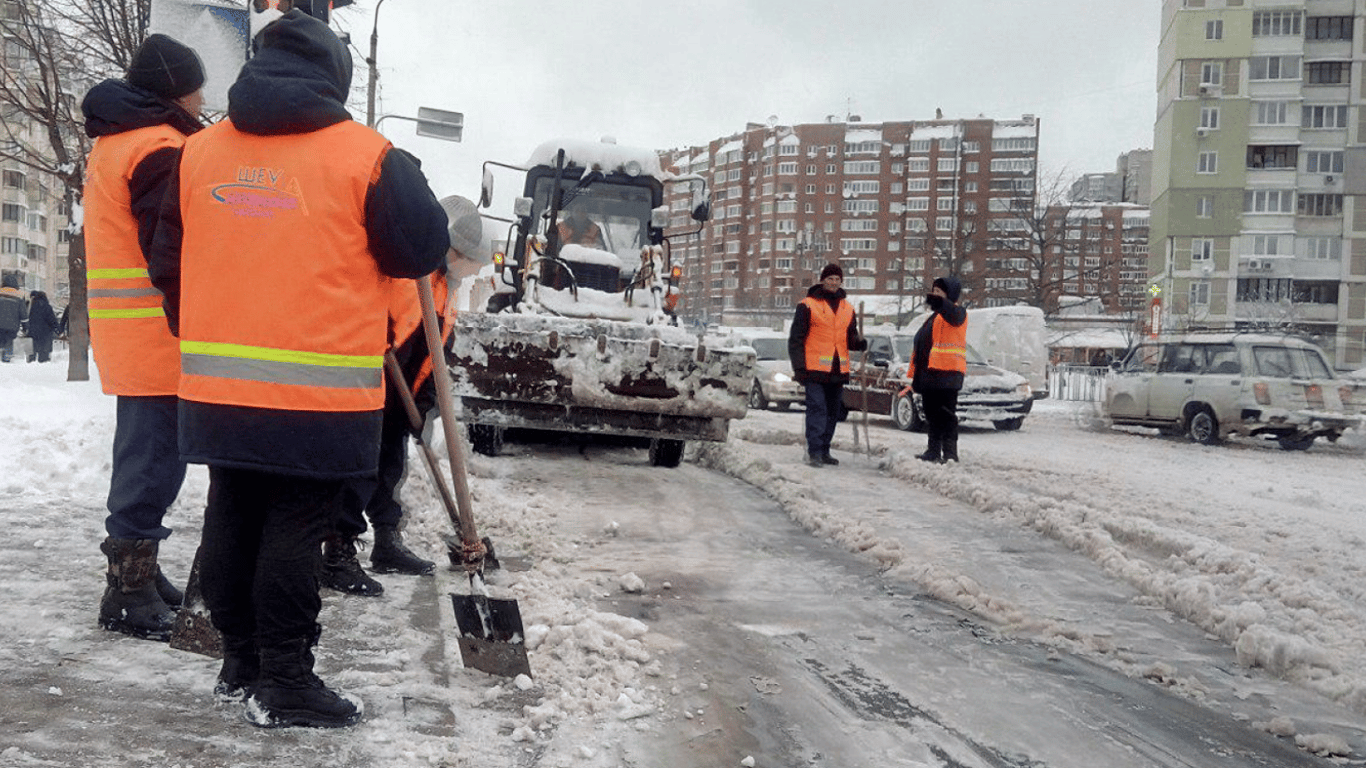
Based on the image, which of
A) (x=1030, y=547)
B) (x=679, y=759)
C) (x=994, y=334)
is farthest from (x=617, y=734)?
(x=994, y=334)

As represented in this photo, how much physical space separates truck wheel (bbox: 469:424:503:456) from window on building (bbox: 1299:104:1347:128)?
6023 cm

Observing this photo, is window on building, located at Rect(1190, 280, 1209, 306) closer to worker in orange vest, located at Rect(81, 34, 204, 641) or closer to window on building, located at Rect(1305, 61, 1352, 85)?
window on building, located at Rect(1305, 61, 1352, 85)

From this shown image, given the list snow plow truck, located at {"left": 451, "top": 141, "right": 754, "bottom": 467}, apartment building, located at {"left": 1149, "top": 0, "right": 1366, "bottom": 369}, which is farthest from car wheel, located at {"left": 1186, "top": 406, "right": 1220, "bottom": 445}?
apartment building, located at {"left": 1149, "top": 0, "right": 1366, "bottom": 369}

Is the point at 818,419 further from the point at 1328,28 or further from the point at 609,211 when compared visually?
the point at 1328,28

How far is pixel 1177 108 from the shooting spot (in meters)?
57.9

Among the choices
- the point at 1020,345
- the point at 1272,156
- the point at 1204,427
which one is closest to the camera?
the point at 1204,427

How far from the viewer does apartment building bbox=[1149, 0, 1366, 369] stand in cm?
5588

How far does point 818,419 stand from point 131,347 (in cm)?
710

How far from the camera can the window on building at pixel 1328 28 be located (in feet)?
184

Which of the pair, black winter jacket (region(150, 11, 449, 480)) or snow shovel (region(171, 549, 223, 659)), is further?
snow shovel (region(171, 549, 223, 659))

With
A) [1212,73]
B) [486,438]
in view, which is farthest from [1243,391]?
[1212,73]

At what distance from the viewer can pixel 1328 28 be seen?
185 ft

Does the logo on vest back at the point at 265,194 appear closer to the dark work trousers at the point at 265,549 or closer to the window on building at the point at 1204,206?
the dark work trousers at the point at 265,549

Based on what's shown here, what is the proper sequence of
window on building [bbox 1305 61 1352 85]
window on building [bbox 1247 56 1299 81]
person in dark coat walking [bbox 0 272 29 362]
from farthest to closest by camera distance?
1. window on building [bbox 1247 56 1299 81]
2. window on building [bbox 1305 61 1352 85]
3. person in dark coat walking [bbox 0 272 29 362]
